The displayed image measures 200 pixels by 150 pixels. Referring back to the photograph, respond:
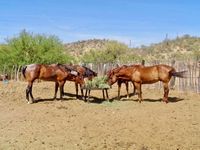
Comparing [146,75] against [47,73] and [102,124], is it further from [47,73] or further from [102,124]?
[102,124]

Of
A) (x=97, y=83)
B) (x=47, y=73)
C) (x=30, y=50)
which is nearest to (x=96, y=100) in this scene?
(x=97, y=83)

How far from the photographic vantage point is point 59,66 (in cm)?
2244

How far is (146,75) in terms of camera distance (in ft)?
68.1

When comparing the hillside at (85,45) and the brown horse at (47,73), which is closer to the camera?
the brown horse at (47,73)

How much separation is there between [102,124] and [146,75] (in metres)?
6.24

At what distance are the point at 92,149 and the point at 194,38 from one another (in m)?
67.8

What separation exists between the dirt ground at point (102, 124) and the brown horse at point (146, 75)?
80 cm

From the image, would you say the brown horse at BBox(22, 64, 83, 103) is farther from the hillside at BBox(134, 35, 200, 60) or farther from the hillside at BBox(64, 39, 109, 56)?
the hillside at BBox(64, 39, 109, 56)

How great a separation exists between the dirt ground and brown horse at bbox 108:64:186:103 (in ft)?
2.61

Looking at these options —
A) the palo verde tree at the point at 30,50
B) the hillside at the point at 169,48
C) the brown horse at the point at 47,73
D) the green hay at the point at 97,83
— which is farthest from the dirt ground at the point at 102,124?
the hillside at the point at 169,48

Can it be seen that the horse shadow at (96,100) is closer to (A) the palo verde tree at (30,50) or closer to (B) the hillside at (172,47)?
(A) the palo verde tree at (30,50)

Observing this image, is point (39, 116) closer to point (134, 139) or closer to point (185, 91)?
point (134, 139)

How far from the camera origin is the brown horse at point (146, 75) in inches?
797

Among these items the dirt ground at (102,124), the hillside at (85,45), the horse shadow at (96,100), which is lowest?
the dirt ground at (102,124)
